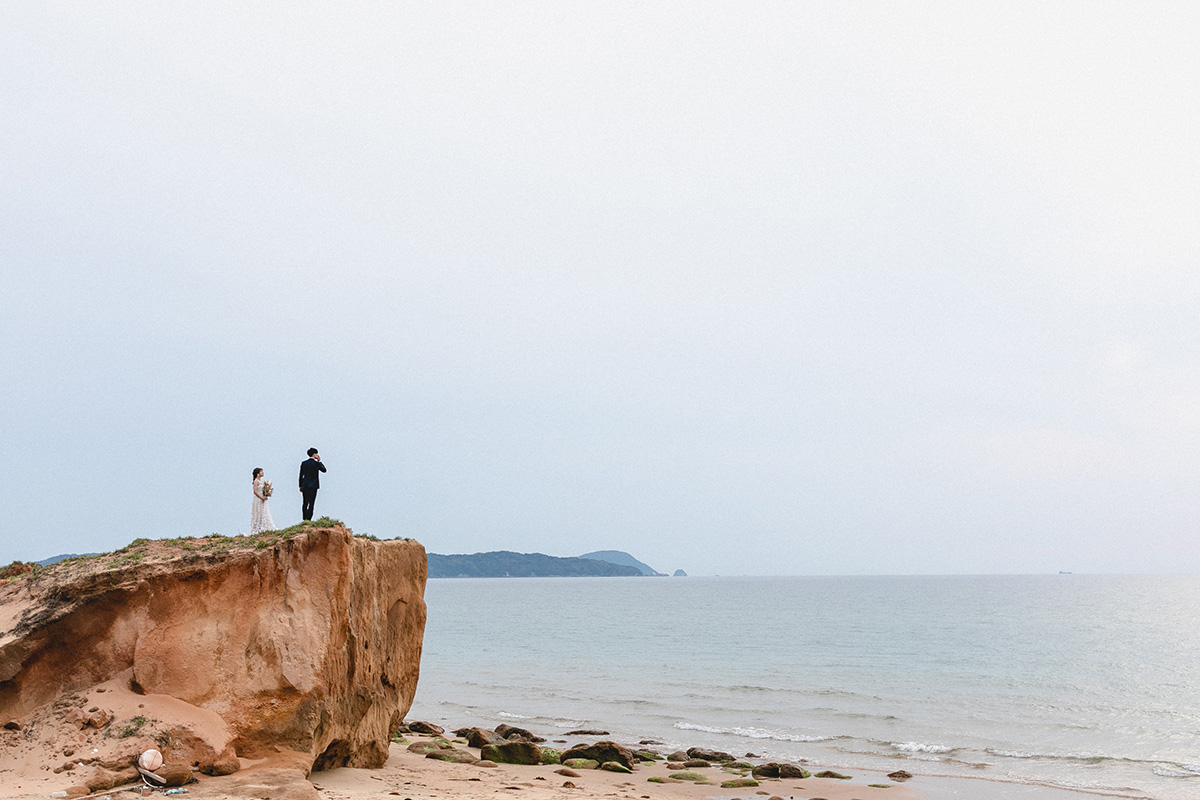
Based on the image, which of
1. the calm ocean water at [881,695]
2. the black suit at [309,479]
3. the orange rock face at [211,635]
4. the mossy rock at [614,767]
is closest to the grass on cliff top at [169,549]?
the orange rock face at [211,635]

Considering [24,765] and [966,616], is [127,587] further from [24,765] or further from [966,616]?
[966,616]

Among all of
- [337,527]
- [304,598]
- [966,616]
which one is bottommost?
[966,616]

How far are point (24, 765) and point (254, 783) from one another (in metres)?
2.98

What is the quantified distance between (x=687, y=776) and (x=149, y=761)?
1204 cm

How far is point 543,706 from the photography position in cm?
3092

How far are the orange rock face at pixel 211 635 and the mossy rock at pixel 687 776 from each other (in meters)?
8.98

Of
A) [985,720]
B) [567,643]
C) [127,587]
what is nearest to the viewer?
[127,587]

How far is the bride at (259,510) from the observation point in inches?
636

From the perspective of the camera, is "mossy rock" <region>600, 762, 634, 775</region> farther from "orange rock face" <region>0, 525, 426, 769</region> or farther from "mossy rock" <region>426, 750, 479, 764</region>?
"orange rock face" <region>0, 525, 426, 769</region>

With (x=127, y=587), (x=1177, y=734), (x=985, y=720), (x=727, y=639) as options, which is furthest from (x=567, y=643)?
(x=127, y=587)

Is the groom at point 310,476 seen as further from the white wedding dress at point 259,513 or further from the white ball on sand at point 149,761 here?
the white ball on sand at point 149,761

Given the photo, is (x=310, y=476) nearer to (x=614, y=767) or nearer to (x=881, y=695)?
(x=614, y=767)

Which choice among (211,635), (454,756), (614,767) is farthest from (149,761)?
(614,767)

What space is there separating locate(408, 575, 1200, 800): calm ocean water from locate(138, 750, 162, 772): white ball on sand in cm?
1619
